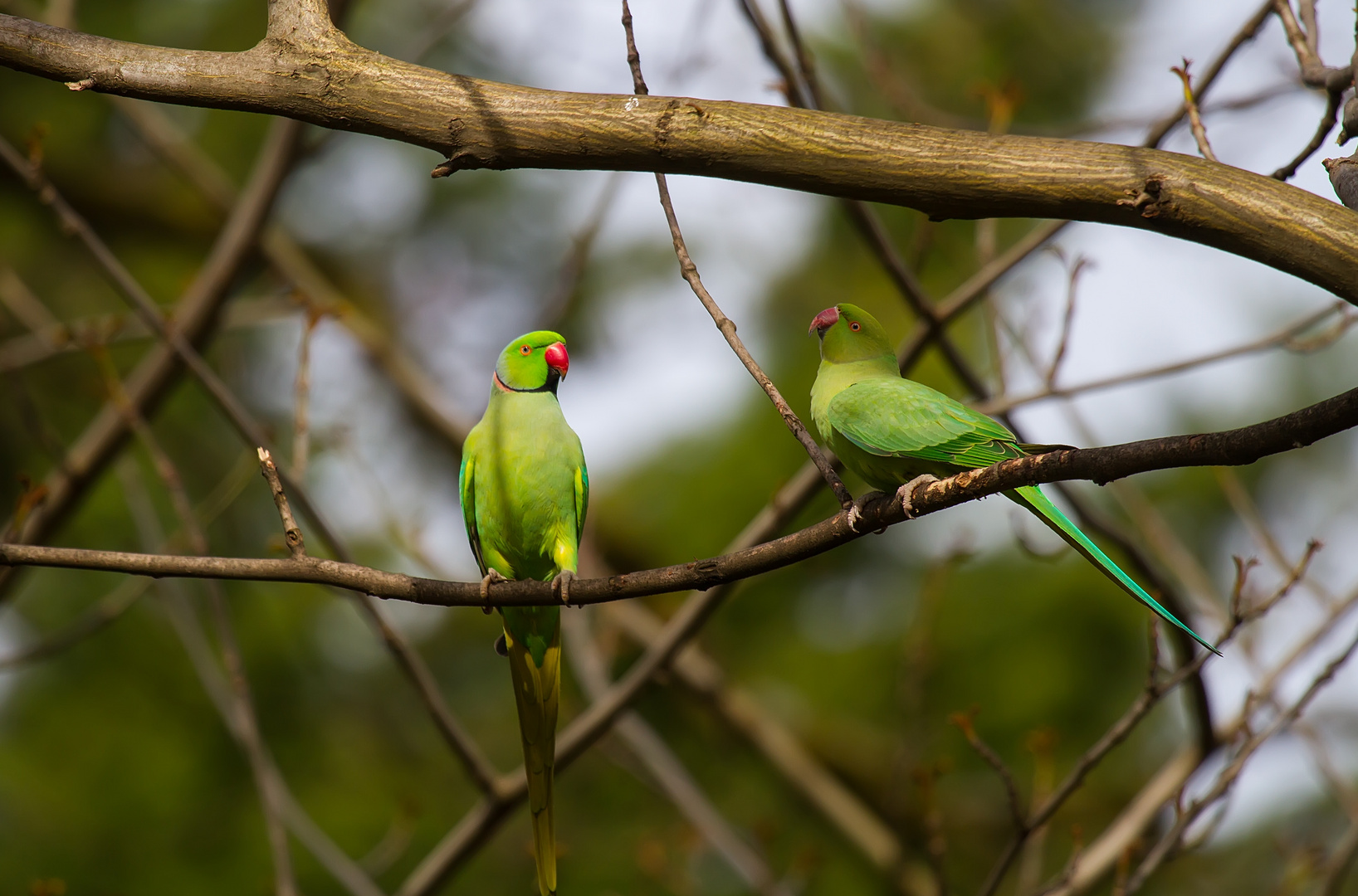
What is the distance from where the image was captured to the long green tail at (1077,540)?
256 centimetres

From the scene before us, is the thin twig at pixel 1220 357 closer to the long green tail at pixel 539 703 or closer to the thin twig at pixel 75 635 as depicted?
the long green tail at pixel 539 703

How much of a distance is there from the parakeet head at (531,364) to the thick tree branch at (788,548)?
1.61 meters

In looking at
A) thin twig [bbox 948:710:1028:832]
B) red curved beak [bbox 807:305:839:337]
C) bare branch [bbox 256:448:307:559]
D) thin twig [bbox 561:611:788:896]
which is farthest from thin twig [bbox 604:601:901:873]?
bare branch [bbox 256:448:307:559]

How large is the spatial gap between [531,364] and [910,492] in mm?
2098

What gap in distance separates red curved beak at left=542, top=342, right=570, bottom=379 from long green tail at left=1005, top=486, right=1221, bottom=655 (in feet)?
6.56

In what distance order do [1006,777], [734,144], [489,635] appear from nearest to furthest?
[734,144] → [1006,777] → [489,635]

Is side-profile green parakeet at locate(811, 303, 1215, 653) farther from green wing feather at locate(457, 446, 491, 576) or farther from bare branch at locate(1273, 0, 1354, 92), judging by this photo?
green wing feather at locate(457, 446, 491, 576)

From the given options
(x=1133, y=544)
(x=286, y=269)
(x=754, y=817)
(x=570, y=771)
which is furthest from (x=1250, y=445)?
(x=570, y=771)

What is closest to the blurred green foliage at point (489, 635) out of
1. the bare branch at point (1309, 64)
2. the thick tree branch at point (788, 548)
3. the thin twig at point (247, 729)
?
the thin twig at point (247, 729)

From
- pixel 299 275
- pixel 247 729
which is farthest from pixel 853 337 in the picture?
pixel 299 275

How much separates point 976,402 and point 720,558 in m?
2.61

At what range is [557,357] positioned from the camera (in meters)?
4.31

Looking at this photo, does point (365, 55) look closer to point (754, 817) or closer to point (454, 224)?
point (754, 817)

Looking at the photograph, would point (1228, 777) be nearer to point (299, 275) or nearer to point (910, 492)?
point (910, 492)
